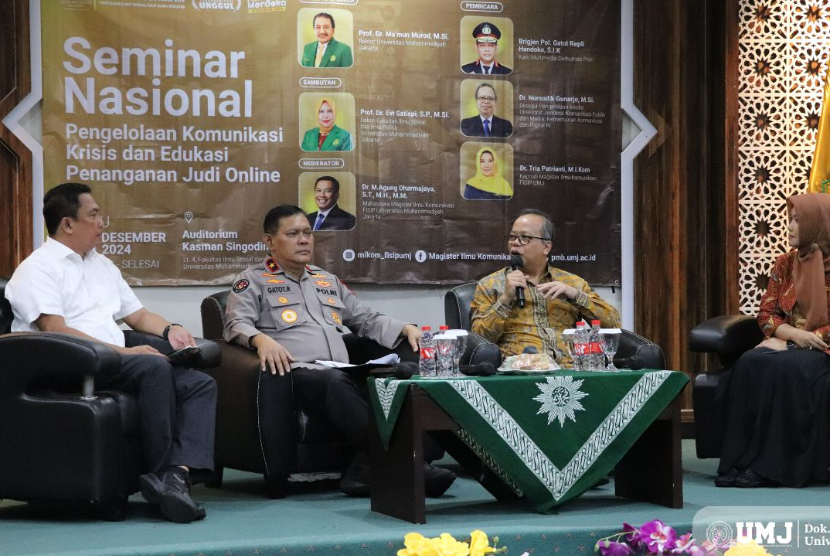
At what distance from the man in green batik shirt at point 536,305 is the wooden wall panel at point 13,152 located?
2026mm

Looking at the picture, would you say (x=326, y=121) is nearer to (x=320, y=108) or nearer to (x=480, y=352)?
(x=320, y=108)

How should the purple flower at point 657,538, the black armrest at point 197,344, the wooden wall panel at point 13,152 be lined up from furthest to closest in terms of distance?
the wooden wall panel at point 13,152 < the black armrest at point 197,344 < the purple flower at point 657,538

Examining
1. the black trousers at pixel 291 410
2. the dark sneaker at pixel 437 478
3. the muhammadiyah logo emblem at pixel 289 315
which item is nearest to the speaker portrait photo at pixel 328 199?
the muhammadiyah logo emblem at pixel 289 315

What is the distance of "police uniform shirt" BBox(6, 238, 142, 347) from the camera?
357 cm

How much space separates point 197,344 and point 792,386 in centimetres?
220

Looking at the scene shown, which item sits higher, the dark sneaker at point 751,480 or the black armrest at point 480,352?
the black armrest at point 480,352

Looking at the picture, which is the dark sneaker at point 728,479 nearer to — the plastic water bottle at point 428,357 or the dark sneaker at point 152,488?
the plastic water bottle at point 428,357

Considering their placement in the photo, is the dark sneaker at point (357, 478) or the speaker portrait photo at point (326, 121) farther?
the speaker portrait photo at point (326, 121)

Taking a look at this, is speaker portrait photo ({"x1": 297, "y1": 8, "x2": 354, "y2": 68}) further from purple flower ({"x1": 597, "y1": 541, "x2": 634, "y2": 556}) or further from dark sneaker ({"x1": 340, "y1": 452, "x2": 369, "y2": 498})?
purple flower ({"x1": 597, "y1": 541, "x2": 634, "y2": 556})

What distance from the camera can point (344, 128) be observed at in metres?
5.08

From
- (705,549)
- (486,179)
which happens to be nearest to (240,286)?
(486,179)

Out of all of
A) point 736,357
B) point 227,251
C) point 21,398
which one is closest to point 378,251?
point 227,251

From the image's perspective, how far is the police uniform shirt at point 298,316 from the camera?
13.4 feet

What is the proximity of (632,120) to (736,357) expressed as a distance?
60.9 inches
